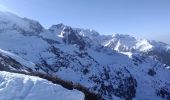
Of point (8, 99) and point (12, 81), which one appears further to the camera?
point (12, 81)

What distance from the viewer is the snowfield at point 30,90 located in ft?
110

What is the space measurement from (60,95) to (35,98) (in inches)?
106

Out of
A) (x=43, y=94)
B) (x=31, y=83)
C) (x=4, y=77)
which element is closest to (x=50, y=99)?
(x=43, y=94)

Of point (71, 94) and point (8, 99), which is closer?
point (8, 99)

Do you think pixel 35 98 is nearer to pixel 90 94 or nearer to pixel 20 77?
pixel 20 77

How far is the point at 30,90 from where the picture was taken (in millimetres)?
34688

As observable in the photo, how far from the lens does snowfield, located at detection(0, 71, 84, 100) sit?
1324 inches

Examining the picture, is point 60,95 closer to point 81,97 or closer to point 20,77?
point 81,97

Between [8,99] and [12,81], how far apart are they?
3.58 meters

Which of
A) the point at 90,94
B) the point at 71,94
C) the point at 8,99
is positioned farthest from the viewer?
the point at 90,94

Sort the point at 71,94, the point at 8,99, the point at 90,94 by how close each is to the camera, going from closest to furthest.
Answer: the point at 8,99, the point at 71,94, the point at 90,94

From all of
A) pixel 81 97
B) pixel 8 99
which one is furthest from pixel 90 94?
pixel 8 99

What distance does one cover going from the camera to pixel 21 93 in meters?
33.8

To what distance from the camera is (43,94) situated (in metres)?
34.5
